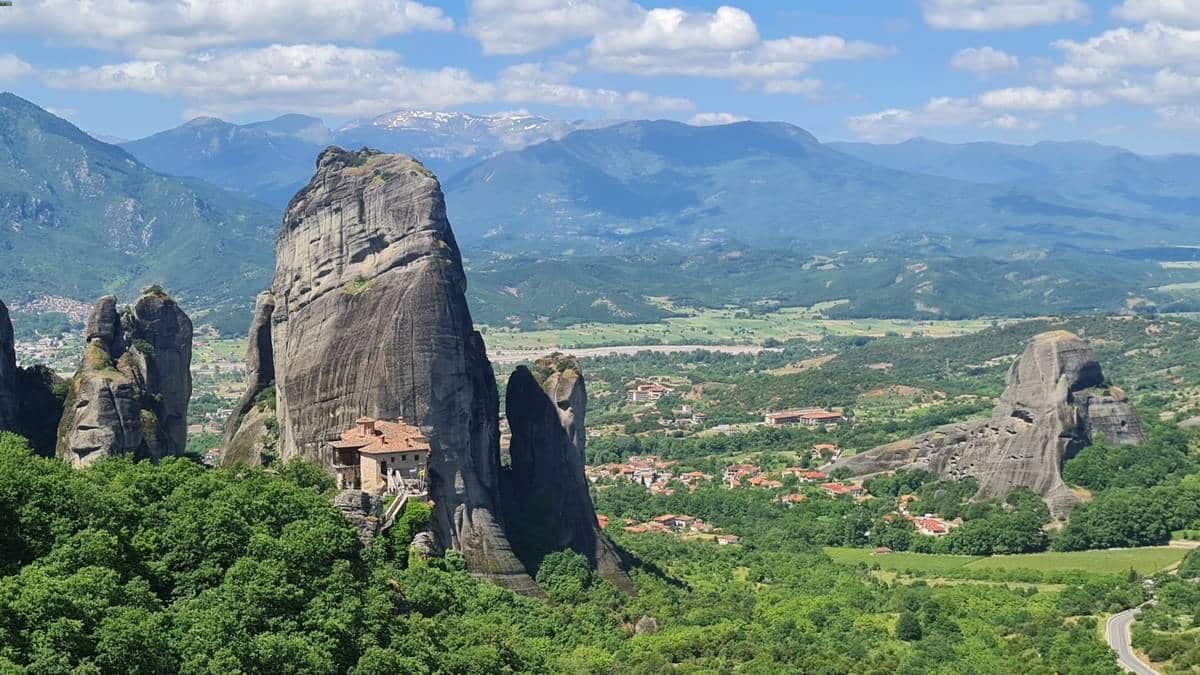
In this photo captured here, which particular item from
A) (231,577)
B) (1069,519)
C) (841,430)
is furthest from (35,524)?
(841,430)

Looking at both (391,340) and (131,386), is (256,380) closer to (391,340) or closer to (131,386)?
(131,386)

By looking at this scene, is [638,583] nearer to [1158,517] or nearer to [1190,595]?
[1190,595]

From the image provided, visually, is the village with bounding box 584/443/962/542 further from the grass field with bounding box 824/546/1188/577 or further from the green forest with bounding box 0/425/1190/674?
the green forest with bounding box 0/425/1190/674

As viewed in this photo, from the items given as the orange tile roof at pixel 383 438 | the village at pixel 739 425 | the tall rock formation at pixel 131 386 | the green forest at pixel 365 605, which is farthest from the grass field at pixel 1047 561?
the village at pixel 739 425

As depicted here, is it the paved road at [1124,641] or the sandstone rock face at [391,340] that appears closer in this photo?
the paved road at [1124,641]

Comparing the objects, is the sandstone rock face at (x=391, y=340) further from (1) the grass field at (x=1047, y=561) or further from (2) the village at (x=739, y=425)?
(2) the village at (x=739, y=425)

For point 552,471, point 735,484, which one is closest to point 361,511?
point 552,471
